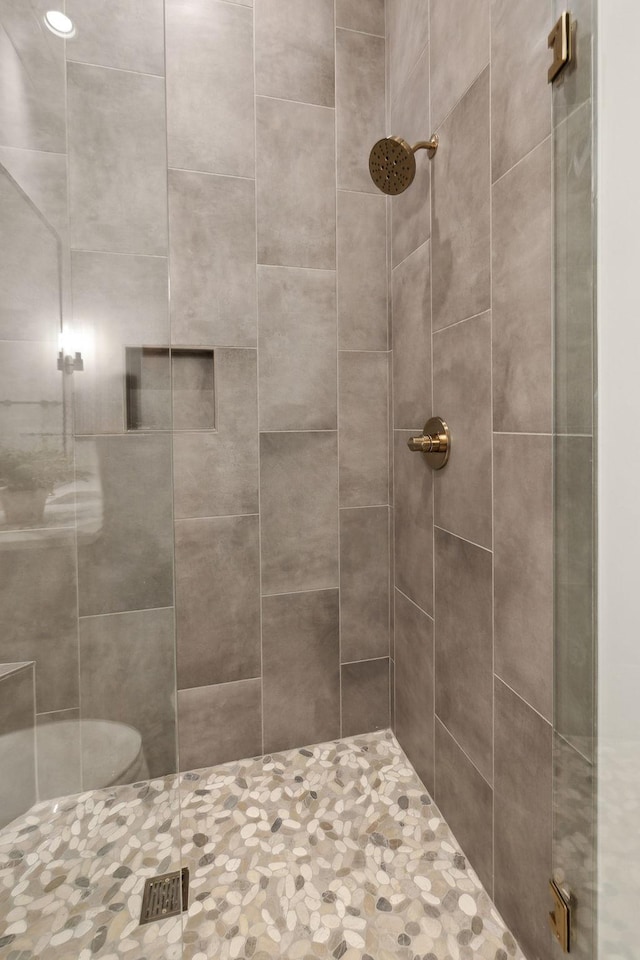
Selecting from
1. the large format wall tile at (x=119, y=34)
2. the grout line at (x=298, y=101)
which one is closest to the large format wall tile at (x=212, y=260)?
the grout line at (x=298, y=101)

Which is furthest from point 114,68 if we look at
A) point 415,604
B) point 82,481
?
point 415,604

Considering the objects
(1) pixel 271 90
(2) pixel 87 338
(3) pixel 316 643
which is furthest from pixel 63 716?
(1) pixel 271 90

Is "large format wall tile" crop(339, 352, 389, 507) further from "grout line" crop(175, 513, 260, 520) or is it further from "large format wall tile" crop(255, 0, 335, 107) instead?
"large format wall tile" crop(255, 0, 335, 107)

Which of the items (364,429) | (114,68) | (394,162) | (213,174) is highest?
(213,174)

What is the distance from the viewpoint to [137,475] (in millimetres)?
767

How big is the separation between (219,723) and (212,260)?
132 cm

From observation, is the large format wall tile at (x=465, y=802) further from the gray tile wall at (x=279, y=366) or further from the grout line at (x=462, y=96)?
the grout line at (x=462, y=96)

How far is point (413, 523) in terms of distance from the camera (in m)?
1.41

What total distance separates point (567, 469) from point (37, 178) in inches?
29.9

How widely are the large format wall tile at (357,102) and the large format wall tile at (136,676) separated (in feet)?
4.48

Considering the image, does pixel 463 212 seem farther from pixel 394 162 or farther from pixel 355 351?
pixel 355 351

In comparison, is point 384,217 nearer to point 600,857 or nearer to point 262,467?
point 262,467

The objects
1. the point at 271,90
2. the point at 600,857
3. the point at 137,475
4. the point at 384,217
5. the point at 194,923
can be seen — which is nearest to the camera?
the point at 600,857

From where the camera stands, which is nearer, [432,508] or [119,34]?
[119,34]
